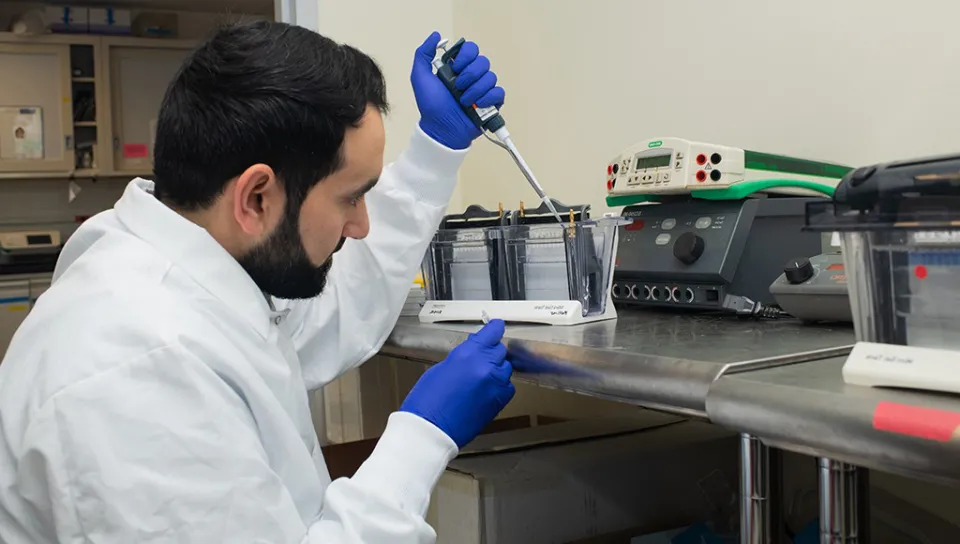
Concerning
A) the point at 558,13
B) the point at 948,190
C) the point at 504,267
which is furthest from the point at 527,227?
the point at 558,13

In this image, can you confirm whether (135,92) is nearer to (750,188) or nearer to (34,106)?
(34,106)

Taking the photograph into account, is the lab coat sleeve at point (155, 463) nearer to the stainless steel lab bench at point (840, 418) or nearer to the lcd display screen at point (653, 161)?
the stainless steel lab bench at point (840, 418)

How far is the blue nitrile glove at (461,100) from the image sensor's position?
48.3 inches

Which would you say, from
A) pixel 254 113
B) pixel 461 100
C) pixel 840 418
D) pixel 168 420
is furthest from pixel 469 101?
pixel 840 418

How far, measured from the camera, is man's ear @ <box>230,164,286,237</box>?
91 centimetres

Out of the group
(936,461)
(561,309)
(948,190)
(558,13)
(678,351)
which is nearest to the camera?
(936,461)

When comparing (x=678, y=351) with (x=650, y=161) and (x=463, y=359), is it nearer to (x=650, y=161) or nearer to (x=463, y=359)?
(x=463, y=359)

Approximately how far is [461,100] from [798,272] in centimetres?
51

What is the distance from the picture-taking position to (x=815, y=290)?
40.7 inches

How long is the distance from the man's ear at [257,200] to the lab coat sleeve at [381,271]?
0.98 feet

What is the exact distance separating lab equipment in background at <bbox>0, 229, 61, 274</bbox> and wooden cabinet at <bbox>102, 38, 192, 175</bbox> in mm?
565

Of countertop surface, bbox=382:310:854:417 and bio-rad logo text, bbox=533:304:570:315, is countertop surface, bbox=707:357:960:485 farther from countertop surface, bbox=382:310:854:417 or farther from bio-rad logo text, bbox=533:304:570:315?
bio-rad logo text, bbox=533:304:570:315

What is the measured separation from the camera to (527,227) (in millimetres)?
1237

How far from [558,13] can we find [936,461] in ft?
5.19
